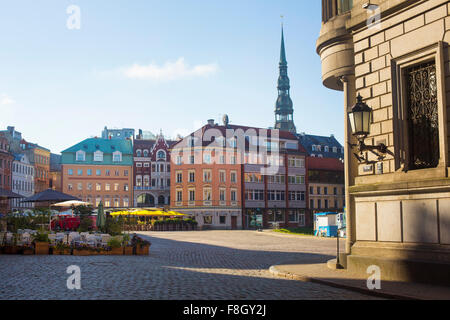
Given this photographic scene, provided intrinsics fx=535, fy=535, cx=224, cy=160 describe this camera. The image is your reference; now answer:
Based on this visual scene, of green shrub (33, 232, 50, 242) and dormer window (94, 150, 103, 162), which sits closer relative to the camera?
green shrub (33, 232, 50, 242)

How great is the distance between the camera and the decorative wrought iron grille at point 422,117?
12.3 m

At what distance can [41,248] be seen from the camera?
20.4 meters

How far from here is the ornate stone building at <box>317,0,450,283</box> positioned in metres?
11.7

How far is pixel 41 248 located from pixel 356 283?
43.1 ft

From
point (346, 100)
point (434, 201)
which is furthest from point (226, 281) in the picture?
point (346, 100)

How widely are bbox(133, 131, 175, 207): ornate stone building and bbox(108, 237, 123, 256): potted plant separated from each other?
2628 inches

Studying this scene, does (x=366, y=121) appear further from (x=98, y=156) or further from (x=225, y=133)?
(x=98, y=156)

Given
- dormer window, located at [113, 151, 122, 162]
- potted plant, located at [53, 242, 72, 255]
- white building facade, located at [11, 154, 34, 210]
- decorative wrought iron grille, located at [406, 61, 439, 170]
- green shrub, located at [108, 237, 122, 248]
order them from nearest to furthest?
1. decorative wrought iron grille, located at [406, 61, 439, 170]
2. potted plant, located at [53, 242, 72, 255]
3. green shrub, located at [108, 237, 122, 248]
4. white building facade, located at [11, 154, 34, 210]
5. dormer window, located at [113, 151, 122, 162]

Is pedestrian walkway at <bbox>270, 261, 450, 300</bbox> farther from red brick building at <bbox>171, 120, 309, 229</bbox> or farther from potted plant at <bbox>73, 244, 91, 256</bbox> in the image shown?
red brick building at <bbox>171, 120, 309, 229</bbox>

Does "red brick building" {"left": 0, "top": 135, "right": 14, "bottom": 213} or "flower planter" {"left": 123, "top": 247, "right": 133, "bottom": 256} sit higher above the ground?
"red brick building" {"left": 0, "top": 135, "right": 14, "bottom": 213}

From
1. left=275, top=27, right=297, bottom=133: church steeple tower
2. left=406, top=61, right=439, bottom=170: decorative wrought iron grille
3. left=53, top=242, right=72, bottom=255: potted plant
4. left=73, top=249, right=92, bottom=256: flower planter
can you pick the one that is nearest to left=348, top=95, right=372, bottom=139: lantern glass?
left=406, top=61, right=439, bottom=170: decorative wrought iron grille

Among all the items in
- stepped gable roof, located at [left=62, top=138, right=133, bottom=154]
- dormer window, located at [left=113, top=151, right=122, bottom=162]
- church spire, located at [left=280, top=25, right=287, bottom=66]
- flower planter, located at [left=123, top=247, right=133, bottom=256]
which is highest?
church spire, located at [left=280, top=25, right=287, bottom=66]

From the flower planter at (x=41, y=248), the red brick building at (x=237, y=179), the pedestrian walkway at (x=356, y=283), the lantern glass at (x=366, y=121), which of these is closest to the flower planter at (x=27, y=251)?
the flower planter at (x=41, y=248)
